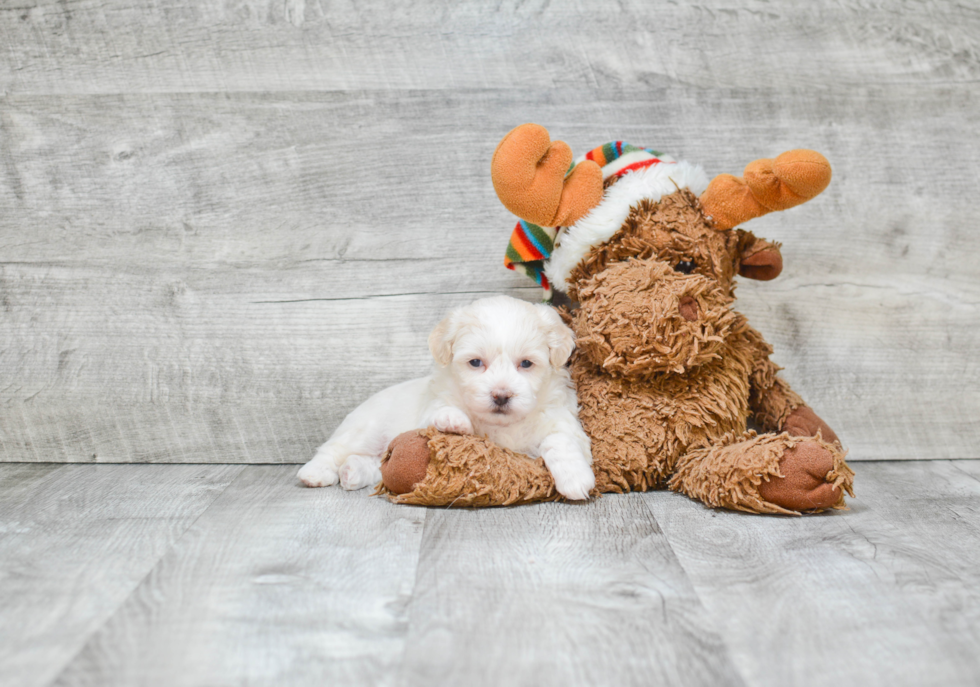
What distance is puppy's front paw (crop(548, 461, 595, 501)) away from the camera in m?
1.34

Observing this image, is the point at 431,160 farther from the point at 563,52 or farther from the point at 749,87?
the point at 749,87

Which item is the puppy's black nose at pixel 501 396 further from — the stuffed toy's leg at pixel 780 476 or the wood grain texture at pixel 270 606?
the stuffed toy's leg at pixel 780 476

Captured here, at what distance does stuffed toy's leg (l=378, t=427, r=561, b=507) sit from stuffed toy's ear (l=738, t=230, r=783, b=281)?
0.63m

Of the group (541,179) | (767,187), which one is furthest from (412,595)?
(767,187)

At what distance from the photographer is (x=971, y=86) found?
185 centimetres

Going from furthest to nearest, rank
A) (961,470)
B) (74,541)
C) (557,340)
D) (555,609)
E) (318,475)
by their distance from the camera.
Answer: (961,470) → (318,475) → (557,340) → (74,541) → (555,609)

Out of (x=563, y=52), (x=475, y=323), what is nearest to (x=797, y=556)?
(x=475, y=323)

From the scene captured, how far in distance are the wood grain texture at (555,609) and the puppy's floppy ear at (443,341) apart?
1.08 feet

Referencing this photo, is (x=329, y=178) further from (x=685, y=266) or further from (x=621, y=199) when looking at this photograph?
(x=685, y=266)

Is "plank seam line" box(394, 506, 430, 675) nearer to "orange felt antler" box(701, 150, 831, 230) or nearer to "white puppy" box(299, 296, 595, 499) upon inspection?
"white puppy" box(299, 296, 595, 499)

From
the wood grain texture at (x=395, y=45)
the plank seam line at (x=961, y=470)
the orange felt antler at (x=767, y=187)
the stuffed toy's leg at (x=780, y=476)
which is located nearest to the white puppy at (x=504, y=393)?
the stuffed toy's leg at (x=780, y=476)

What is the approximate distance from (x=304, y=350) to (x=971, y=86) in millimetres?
1786

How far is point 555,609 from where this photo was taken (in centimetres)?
92

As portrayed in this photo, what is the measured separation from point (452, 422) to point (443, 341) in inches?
6.6
